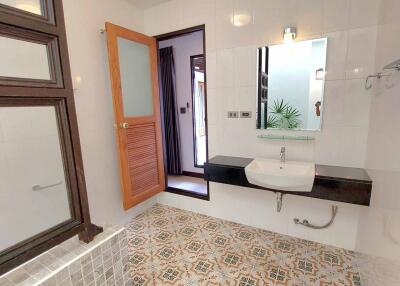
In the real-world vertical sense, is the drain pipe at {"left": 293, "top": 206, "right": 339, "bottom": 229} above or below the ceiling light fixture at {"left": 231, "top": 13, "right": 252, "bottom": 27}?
below

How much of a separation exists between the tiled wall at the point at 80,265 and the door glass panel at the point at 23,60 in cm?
82

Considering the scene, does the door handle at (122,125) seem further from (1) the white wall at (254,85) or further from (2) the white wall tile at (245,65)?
(2) the white wall tile at (245,65)

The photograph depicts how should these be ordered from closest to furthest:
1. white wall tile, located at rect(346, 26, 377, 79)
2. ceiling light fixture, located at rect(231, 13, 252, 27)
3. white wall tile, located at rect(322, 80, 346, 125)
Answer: white wall tile, located at rect(346, 26, 377, 79), white wall tile, located at rect(322, 80, 346, 125), ceiling light fixture, located at rect(231, 13, 252, 27)

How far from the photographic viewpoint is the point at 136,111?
2357mm

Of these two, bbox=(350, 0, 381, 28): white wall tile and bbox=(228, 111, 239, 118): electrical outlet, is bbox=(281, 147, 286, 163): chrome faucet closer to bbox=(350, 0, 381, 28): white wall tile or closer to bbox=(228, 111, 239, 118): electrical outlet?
bbox=(228, 111, 239, 118): electrical outlet

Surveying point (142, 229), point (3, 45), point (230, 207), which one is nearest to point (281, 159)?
point (230, 207)

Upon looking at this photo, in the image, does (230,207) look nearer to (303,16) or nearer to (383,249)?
(383,249)

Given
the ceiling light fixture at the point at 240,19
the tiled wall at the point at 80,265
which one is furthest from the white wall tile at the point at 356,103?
the tiled wall at the point at 80,265

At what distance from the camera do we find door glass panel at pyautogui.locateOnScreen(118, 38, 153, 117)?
219 cm

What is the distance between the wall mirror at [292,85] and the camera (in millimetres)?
1816

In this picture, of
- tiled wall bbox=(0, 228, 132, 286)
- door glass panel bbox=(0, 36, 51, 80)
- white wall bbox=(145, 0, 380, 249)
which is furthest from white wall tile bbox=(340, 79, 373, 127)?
door glass panel bbox=(0, 36, 51, 80)

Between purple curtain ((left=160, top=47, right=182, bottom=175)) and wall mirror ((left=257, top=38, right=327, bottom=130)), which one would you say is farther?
purple curtain ((left=160, top=47, right=182, bottom=175))

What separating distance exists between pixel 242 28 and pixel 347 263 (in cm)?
222

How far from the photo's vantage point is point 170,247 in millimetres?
2049
